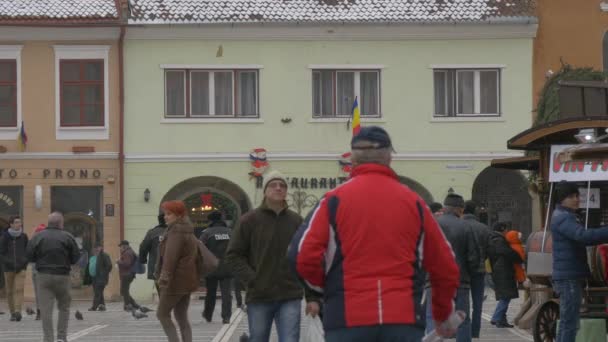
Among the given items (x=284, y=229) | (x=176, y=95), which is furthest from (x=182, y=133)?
(x=284, y=229)

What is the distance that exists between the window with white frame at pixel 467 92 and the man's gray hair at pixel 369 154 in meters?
27.4

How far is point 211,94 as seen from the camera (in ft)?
113

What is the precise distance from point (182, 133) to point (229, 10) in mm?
3153

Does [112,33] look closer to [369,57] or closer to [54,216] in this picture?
[369,57]

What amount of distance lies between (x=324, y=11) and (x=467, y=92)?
3971mm

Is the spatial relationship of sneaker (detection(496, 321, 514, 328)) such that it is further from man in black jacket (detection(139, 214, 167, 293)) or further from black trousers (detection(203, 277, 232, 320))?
man in black jacket (detection(139, 214, 167, 293))

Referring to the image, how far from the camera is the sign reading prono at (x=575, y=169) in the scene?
595 inches

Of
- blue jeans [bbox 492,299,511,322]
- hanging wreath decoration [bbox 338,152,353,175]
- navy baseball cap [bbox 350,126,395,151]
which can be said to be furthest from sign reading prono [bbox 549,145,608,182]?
hanging wreath decoration [bbox 338,152,353,175]

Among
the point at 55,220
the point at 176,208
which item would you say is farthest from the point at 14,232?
the point at 176,208

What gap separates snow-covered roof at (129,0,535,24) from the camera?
111ft

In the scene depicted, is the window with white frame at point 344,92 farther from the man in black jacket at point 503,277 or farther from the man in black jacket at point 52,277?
the man in black jacket at point 52,277

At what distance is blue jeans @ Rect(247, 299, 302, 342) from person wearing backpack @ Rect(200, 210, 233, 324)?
10.5 metres

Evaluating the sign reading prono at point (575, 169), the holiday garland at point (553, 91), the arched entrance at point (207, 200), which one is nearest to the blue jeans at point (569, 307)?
the sign reading prono at point (575, 169)

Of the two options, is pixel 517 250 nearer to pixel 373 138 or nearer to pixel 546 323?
pixel 546 323
